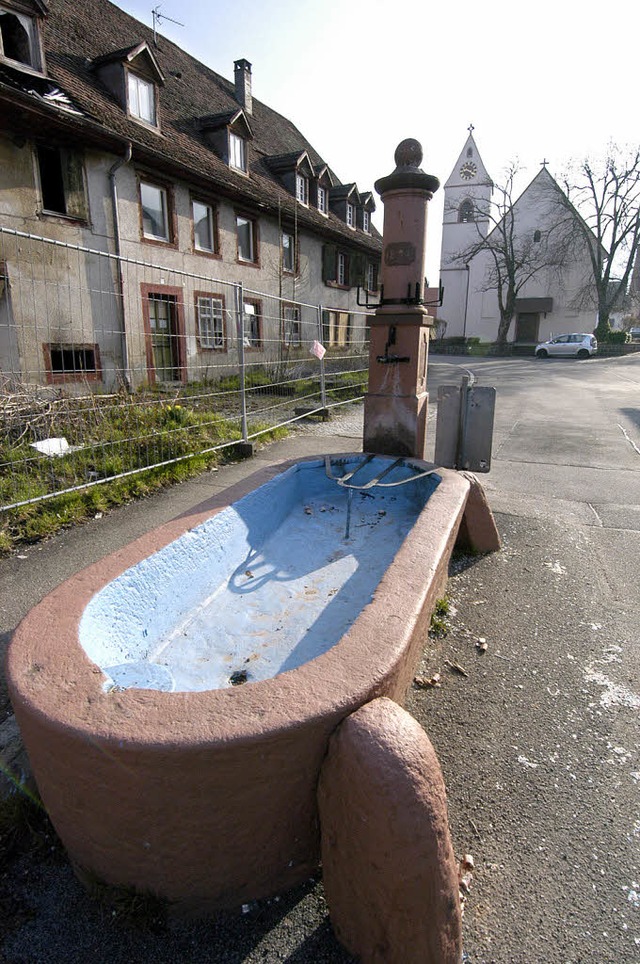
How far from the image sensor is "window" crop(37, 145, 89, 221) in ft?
35.6

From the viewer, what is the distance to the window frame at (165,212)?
42.3 feet

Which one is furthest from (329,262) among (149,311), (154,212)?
(149,311)

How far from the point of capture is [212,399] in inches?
353

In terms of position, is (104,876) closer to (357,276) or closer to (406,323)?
(406,323)

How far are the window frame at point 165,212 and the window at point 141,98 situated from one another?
155cm

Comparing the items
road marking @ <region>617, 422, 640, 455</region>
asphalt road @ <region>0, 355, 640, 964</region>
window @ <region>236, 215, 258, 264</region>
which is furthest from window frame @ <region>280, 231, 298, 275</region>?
asphalt road @ <region>0, 355, 640, 964</region>

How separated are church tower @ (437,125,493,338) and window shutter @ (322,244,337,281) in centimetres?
2195

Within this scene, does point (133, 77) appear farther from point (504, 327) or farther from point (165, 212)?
point (504, 327)

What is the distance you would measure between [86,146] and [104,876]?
44.2 feet

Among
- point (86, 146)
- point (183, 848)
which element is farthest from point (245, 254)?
point (183, 848)

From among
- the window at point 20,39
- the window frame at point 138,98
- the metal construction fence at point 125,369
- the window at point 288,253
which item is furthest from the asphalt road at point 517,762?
the window at point 288,253

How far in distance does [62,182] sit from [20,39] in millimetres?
2556

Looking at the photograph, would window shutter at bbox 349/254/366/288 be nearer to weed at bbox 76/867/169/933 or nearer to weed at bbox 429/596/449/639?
weed at bbox 429/596/449/639

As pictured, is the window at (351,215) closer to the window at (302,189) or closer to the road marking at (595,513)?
the window at (302,189)
